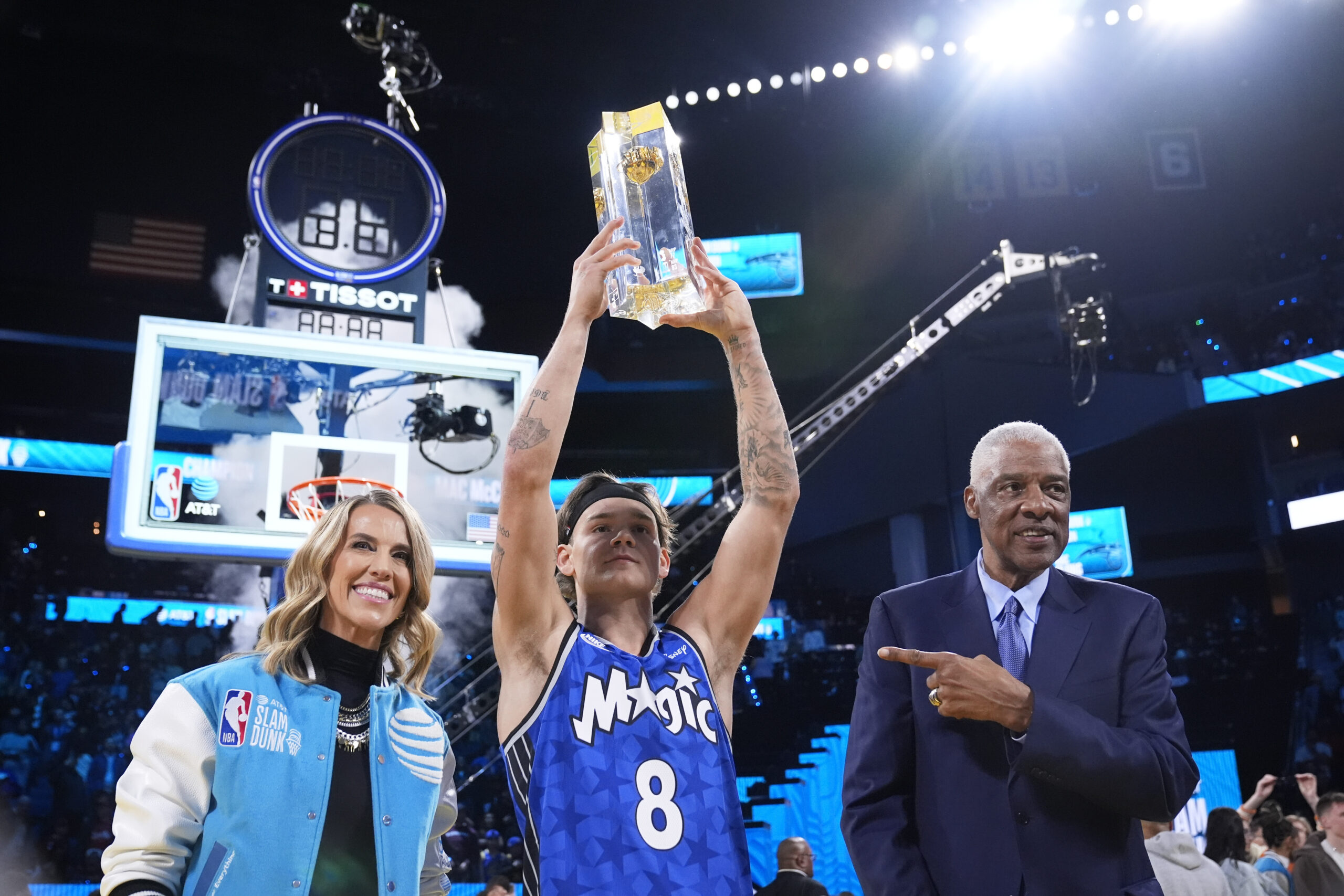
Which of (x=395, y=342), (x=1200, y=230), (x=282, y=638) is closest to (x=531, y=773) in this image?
(x=282, y=638)

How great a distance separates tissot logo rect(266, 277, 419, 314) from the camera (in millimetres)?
6371

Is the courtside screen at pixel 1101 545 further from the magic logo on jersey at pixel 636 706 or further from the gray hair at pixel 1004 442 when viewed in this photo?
the magic logo on jersey at pixel 636 706

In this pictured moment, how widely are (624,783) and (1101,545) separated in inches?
681

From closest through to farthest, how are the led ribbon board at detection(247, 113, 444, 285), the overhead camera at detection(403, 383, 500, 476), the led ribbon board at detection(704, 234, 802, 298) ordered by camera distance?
1. the overhead camera at detection(403, 383, 500, 476)
2. the led ribbon board at detection(247, 113, 444, 285)
3. the led ribbon board at detection(704, 234, 802, 298)

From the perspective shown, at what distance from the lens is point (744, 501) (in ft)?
8.58

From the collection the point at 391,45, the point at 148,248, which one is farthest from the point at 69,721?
the point at 391,45

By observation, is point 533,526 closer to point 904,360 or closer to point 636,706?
point 636,706

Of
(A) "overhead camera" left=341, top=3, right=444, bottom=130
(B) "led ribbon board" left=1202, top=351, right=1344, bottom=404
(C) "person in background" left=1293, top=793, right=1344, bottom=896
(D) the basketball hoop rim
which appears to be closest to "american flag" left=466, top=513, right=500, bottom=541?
(D) the basketball hoop rim

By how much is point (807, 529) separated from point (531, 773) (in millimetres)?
17308

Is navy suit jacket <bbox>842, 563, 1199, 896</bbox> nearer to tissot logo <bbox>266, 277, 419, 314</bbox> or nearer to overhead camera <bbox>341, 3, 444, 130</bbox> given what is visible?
tissot logo <bbox>266, 277, 419, 314</bbox>

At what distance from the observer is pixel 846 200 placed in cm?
1884

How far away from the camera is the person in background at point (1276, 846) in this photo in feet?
19.9

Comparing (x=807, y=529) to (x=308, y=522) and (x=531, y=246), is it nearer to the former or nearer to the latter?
(x=531, y=246)

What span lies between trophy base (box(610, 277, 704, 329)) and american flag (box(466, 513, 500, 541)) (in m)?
3.20
